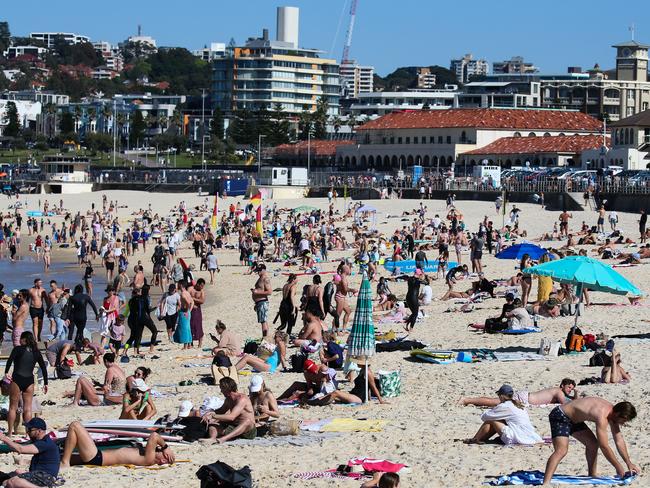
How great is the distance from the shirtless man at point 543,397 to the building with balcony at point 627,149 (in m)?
41.5

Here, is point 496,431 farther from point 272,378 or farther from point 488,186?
point 488,186

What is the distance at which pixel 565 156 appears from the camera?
6269 cm

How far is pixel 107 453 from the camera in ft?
34.2

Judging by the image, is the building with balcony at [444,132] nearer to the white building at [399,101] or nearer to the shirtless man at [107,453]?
the white building at [399,101]

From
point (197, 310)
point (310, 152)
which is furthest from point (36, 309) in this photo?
point (310, 152)

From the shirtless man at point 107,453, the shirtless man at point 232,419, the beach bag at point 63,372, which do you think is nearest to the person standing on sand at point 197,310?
the beach bag at point 63,372

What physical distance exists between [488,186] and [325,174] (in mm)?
15687

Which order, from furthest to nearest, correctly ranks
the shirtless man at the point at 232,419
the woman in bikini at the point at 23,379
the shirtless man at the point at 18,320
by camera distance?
the shirtless man at the point at 18,320 → the woman in bikini at the point at 23,379 → the shirtless man at the point at 232,419

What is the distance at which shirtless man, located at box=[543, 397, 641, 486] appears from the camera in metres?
9.20

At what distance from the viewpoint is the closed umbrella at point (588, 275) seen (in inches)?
599

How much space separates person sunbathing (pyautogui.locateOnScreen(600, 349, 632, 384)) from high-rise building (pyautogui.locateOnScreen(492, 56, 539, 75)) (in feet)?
398

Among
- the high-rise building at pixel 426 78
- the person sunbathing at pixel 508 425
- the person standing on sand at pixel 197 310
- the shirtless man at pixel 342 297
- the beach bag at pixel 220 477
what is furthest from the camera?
the high-rise building at pixel 426 78

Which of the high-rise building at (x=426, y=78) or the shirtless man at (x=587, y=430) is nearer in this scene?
the shirtless man at (x=587, y=430)

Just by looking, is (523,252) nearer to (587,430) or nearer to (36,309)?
(36,309)
